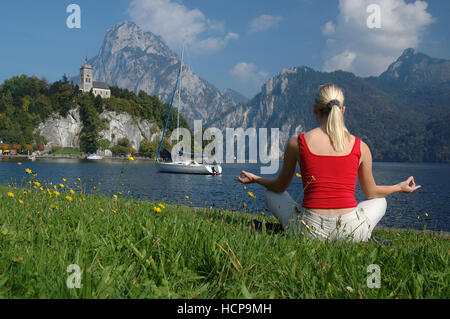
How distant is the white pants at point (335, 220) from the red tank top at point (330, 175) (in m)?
0.11

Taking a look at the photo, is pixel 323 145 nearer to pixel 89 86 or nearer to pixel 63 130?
pixel 63 130

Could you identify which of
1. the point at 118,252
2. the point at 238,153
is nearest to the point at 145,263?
the point at 118,252

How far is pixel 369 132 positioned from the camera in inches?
7210

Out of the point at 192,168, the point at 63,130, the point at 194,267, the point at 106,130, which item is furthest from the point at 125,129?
the point at 194,267

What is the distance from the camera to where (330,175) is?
2.82m

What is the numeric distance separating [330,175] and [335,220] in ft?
1.27

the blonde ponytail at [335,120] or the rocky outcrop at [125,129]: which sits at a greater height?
the rocky outcrop at [125,129]

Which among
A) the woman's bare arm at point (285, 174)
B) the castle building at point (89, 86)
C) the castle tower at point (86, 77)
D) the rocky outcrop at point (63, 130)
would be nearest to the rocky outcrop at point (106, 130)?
the rocky outcrop at point (63, 130)

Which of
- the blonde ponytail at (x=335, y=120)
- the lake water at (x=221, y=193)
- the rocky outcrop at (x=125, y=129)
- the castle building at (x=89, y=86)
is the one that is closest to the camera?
the blonde ponytail at (x=335, y=120)

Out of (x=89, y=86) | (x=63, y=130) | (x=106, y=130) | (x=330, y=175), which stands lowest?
(x=330, y=175)

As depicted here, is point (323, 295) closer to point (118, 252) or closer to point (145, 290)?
point (145, 290)

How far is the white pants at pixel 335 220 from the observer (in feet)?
9.20

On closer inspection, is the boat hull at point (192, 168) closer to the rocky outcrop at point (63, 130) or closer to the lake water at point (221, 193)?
the lake water at point (221, 193)
